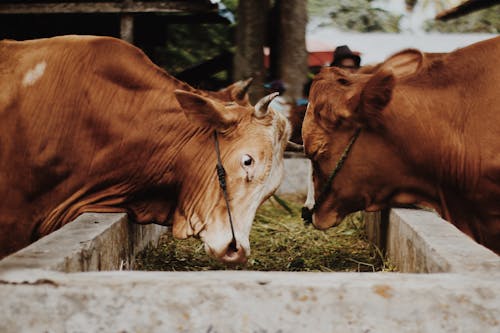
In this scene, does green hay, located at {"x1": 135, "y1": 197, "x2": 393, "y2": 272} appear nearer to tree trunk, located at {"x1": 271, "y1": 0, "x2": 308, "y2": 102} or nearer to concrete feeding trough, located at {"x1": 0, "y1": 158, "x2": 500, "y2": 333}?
concrete feeding trough, located at {"x1": 0, "y1": 158, "x2": 500, "y2": 333}

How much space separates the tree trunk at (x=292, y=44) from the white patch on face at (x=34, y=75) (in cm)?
550

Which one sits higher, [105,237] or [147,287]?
[147,287]

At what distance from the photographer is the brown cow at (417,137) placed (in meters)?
4.27

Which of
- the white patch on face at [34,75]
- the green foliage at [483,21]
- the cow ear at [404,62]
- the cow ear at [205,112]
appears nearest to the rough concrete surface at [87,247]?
the cow ear at [205,112]

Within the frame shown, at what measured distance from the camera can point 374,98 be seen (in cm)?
453

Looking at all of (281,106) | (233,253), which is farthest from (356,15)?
(233,253)

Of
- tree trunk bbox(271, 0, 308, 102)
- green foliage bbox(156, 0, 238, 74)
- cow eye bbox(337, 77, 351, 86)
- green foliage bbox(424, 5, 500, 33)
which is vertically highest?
cow eye bbox(337, 77, 351, 86)

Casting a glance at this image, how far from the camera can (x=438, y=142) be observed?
4.43 meters

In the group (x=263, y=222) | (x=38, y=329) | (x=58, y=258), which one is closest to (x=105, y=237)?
(x=58, y=258)

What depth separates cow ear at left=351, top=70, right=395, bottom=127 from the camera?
4.45m

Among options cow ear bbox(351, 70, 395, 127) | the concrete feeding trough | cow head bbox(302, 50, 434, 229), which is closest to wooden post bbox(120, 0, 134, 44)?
cow head bbox(302, 50, 434, 229)

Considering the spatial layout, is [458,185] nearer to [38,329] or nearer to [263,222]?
[263,222]

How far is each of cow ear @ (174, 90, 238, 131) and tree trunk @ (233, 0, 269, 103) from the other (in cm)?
485

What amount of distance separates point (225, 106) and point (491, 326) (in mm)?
2647
